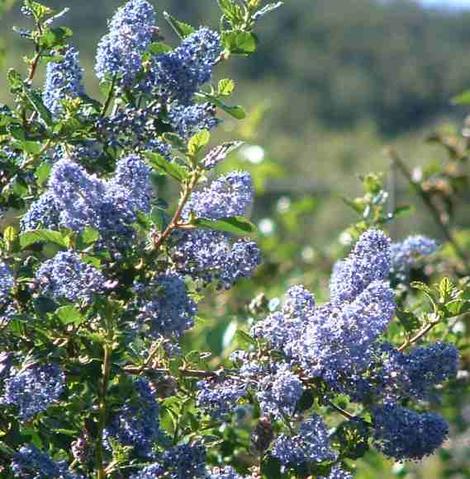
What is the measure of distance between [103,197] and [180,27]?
0.59 meters

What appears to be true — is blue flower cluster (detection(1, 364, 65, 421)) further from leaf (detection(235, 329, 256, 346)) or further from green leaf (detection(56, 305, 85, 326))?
leaf (detection(235, 329, 256, 346))

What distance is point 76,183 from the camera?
2.18m

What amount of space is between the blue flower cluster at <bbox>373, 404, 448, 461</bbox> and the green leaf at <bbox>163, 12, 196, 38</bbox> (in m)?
0.83

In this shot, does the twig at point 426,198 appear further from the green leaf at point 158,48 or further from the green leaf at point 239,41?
the green leaf at point 158,48

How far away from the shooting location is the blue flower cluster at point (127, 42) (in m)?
2.46

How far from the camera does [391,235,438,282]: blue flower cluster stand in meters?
3.51

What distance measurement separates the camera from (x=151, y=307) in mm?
2248

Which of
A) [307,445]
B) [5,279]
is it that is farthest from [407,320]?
[5,279]

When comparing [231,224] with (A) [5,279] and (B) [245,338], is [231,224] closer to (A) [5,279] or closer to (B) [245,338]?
(B) [245,338]

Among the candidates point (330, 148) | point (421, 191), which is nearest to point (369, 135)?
point (330, 148)

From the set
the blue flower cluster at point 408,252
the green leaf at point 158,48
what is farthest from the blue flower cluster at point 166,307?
the blue flower cluster at point 408,252

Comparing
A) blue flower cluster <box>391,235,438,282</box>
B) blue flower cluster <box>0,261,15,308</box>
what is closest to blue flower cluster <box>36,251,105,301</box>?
blue flower cluster <box>0,261,15,308</box>

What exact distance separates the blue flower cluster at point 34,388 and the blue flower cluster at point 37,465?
7 centimetres

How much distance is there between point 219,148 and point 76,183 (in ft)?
0.94
